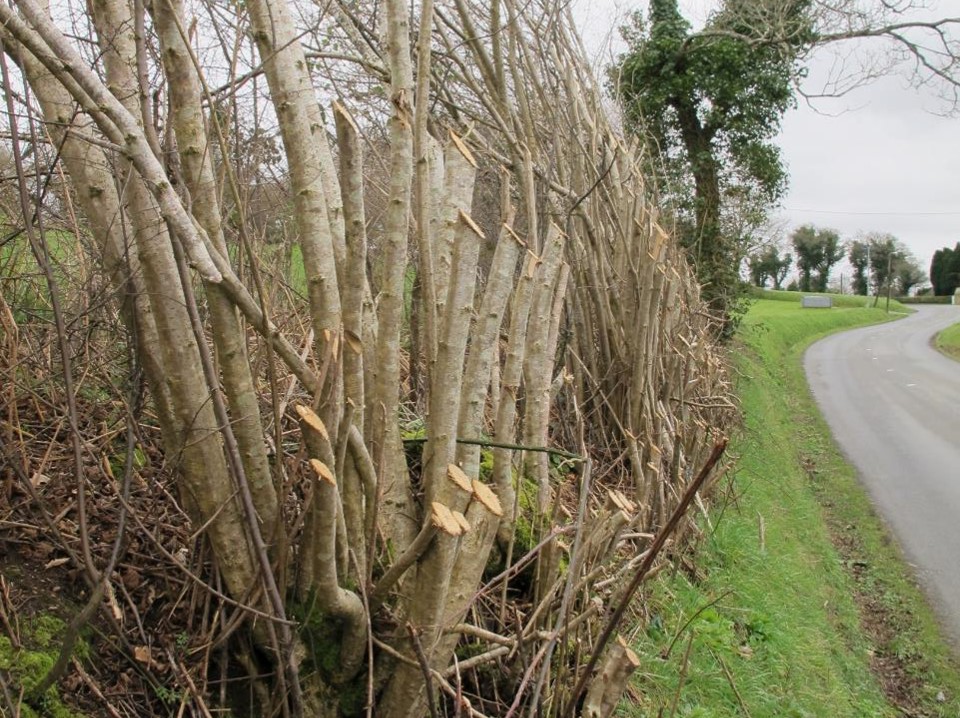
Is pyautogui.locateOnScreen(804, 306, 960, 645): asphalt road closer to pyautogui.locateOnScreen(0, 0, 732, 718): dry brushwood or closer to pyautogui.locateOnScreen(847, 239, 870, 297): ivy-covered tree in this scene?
pyautogui.locateOnScreen(0, 0, 732, 718): dry brushwood

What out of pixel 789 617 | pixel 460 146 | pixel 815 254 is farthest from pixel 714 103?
pixel 815 254

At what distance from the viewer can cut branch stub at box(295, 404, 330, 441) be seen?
7.88 ft

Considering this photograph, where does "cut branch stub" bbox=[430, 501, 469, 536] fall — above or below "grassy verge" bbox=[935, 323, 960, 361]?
above

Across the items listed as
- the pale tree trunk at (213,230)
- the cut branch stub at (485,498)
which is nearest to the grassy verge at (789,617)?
the cut branch stub at (485,498)

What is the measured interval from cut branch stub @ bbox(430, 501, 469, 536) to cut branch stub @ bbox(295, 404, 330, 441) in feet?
1.25

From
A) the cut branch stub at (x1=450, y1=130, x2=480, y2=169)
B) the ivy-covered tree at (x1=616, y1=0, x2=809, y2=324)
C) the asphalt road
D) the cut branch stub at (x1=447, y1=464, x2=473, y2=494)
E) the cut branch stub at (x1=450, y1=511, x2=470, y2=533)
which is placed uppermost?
the ivy-covered tree at (x1=616, y1=0, x2=809, y2=324)

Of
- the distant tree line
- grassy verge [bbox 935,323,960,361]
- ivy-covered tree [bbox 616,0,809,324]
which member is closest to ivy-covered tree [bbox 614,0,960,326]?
ivy-covered tree [bbox 616,0,809,324]

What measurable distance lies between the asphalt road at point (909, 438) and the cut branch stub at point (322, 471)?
741 cm

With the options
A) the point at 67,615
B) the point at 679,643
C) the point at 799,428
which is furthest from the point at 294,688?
the point at 799,428

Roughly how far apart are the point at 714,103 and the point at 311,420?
701 inches

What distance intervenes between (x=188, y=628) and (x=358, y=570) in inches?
22.9

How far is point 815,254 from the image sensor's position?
7388cm

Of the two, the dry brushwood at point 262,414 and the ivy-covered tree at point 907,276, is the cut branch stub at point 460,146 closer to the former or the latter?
the dry brushwood at point 262,414

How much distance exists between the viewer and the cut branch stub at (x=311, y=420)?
7.88 ft
